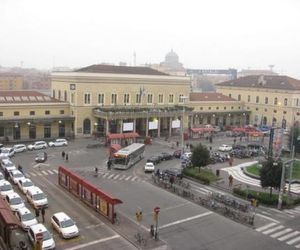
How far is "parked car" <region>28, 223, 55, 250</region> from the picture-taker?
26.2 metres

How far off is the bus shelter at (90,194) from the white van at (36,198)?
3.43 metres

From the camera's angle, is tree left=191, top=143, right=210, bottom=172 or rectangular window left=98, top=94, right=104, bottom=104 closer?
tree left=191, top=143, right=210, bottom=172

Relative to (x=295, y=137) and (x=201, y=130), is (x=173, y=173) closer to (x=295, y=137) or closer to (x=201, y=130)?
(x=295, y=137)

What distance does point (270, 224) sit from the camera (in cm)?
3259

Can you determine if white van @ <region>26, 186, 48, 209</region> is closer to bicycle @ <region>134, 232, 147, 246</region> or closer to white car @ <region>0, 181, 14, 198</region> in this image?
white car @ <region>0, 181, 14, 198</region>

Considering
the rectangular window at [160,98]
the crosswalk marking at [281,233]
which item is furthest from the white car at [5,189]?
the rectangular window at [160,98]

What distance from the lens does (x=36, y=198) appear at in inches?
1367

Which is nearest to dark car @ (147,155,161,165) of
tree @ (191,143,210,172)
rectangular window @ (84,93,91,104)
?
tree @ (191,143,210,172)

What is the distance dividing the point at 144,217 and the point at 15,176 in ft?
54.4

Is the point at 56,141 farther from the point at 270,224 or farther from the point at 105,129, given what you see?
the point at 270,224

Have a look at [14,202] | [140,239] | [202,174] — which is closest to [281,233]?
[140,239]

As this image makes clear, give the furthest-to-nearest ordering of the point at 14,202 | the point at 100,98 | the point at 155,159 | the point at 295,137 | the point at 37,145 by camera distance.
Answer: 1. the point at 100,98
2. the point at 37,145
3. the point at 295,137
4. the point at 155,159
5. the point at 14,202

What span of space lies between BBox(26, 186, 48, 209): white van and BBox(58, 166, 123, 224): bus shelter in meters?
3.43

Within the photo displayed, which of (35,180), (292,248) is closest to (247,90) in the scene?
(35,180)
